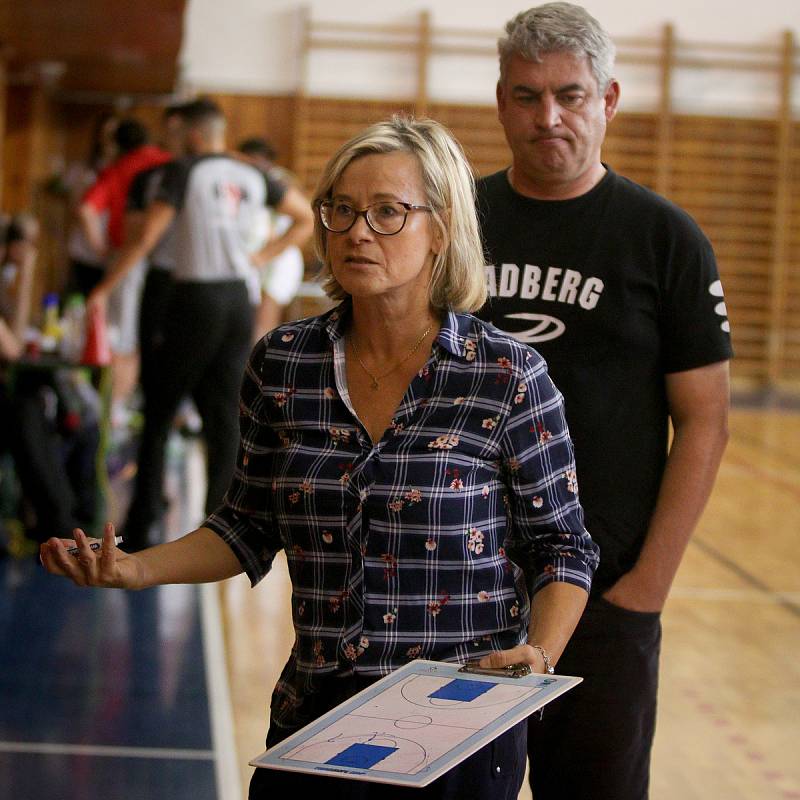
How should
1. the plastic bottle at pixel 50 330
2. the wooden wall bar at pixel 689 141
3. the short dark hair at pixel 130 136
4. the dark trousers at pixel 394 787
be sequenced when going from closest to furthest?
the dark trousers at pixel 394 787
the plastic bottle at pixel 50 330
the short dark hair at pixel 130 136
the wooden wall bar at pixel 689 141

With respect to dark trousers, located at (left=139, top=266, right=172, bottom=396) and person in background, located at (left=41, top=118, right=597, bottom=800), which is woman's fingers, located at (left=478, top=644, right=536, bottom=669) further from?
dark trousers, located at (left=139, top=266, right=172, bottom=396)

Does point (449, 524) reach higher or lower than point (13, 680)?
higher

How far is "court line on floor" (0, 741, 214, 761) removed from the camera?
322 cm

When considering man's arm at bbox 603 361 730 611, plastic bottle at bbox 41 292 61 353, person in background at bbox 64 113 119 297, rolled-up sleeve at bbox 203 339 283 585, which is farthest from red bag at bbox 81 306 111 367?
rolled-up sleeve at bbox 203 339 283 585

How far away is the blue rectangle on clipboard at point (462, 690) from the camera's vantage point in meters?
1.40

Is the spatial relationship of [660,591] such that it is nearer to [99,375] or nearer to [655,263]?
[655,263]

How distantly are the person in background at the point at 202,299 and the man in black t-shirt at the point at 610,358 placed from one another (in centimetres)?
334

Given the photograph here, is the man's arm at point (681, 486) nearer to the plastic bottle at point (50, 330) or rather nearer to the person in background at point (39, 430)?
the person in background at point (39, 430)

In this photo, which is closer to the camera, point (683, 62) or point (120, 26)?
point (120, 26)

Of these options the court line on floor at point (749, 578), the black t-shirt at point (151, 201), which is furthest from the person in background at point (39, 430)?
the court line on floor at point (749, 578)

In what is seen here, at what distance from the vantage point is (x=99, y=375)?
5.53 meters

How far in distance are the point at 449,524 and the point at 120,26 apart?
7.54m

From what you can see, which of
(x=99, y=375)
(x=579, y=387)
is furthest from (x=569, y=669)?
(x=99, y=375)

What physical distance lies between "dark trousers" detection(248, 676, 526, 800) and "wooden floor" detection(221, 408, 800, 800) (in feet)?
5.37
